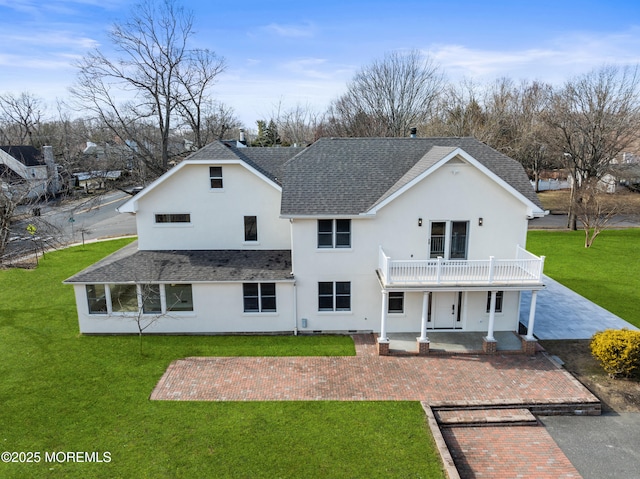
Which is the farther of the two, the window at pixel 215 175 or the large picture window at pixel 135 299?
the window at pixel 215 175

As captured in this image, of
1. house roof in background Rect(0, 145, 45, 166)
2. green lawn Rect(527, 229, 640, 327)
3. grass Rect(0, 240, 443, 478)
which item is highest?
house roof in background Rect(0, 145, 45, 166)

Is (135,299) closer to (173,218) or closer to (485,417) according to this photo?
(173,218)

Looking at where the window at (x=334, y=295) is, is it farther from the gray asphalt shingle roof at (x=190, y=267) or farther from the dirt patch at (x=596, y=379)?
the dirt patch at (x=596, y=379)

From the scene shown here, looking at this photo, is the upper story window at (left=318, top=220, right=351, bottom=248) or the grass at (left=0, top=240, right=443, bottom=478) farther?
the upper story window at (left=318, top=220, right=351, bottom=248)

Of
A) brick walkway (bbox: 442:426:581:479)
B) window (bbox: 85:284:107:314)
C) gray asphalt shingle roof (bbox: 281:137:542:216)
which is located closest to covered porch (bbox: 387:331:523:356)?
brick walkway (bbox: 442:426:581:479)

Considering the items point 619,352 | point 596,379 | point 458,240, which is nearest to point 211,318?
point 458,240

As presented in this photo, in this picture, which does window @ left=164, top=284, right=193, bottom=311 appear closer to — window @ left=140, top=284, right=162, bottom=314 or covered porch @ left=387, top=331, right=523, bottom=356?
window @ left=140, top=284, right=162, bottom=314

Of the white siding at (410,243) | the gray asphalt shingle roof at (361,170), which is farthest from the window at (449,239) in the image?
the gray asphalt shingle roof at (361,170)
